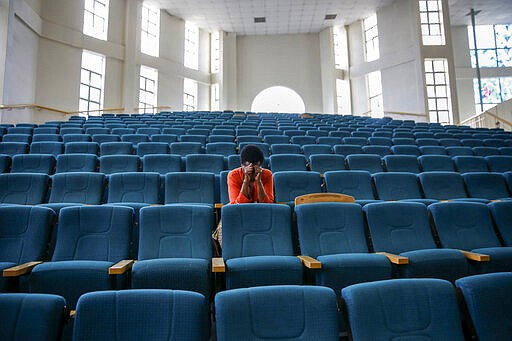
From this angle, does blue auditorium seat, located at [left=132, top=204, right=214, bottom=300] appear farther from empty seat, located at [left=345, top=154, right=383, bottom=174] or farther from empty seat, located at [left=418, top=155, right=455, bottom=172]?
empty seat, located at [left=418, top=155, right=455, bottom=172]

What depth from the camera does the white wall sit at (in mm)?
11016

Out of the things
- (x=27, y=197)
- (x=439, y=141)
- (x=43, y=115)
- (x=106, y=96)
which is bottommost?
(x=27, y=197)

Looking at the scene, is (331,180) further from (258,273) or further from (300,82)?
(300,82)

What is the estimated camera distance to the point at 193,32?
1084 cm

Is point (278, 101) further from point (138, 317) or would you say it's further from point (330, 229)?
point (138, 317)

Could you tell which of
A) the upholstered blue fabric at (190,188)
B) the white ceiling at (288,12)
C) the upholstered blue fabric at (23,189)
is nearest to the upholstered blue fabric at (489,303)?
the upholstered blue fabric at (190,188)

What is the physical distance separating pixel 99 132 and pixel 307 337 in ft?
13.7

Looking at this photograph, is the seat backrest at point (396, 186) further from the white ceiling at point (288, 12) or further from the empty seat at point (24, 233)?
the white ceiling at point (288, 12)

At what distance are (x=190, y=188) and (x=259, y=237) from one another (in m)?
0.89

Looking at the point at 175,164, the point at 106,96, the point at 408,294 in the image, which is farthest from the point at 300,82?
the point at 408,294

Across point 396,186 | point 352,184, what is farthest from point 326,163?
point 396,186

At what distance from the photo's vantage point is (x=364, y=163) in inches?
113

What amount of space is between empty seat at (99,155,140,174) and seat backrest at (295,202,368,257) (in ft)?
5.50

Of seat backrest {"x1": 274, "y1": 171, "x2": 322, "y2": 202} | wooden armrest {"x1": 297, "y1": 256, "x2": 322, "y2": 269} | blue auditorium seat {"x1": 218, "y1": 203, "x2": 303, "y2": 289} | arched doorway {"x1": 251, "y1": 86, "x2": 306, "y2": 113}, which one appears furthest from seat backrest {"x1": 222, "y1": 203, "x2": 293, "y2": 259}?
arched doorway {"x1": 251, "y1": 86, "x2": 306, "y2": 113}
